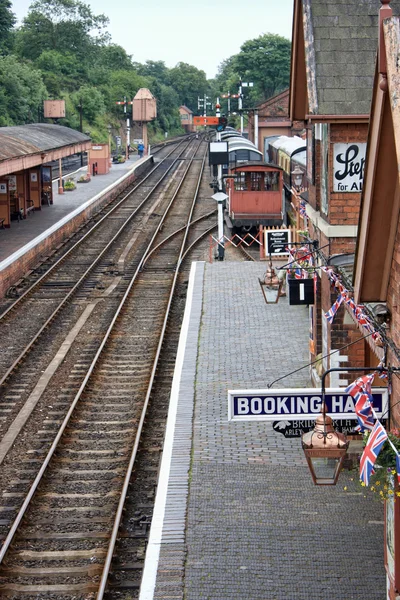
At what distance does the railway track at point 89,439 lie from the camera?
9.41m

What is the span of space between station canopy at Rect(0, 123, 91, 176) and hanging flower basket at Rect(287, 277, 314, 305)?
569 inches

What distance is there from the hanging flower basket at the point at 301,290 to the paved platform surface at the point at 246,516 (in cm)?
182

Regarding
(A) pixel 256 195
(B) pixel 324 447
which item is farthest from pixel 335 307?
(A) pixel 256 195

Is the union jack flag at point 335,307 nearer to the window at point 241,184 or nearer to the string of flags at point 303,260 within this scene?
the string of flags at point 303,260

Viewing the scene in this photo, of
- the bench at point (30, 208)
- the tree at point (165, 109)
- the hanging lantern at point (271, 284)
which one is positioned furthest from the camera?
the tree at point (165, 109)

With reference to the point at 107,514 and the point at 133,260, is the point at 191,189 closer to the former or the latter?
the point at 133,260

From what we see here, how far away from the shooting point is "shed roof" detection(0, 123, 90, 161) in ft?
92.6

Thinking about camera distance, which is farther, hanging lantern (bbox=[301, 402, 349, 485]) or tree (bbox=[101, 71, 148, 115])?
tree (bbox=[101, 71, 148, 115])

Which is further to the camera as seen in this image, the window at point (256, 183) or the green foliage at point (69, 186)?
the green foliage at point (69, 186)

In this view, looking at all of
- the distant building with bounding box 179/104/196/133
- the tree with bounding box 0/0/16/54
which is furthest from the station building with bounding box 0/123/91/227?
the distant building with bounding box 179/104/196/133

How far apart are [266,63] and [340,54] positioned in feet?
293

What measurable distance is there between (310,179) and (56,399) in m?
5.43

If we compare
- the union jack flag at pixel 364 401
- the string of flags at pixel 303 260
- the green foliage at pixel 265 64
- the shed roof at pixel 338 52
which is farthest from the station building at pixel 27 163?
the green foliage at pixel 265 64

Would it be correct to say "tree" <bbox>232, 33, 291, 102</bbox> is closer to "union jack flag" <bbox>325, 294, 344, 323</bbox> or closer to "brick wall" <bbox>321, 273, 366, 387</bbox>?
"brick wall" <bbox>321, 273, 366, 387</bbox>
